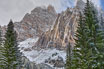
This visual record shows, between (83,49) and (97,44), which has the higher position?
(97,44)

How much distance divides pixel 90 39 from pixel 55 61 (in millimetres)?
143319

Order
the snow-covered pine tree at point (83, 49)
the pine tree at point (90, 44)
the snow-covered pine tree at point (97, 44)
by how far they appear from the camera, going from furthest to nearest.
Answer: the snow-covered pine tree at point (97, 44)
the snow-covered pine tree at point (83, 49)
the pine tree at point (90, 44)

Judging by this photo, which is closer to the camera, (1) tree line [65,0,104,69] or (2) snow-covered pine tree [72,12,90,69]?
(1) tree line [65,0,104,69]

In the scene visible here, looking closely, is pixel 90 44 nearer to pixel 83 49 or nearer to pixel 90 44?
pixel 90 44

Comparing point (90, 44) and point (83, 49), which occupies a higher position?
point (90, 44)

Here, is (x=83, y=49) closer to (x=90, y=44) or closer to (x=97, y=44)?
(x=90, y=44)

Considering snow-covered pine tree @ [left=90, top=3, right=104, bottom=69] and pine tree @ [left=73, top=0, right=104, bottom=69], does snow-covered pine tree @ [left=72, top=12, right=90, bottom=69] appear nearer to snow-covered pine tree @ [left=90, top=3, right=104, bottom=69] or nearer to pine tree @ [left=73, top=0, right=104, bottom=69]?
pine tree @ [left=73, top=0, right=104, bottom=69]

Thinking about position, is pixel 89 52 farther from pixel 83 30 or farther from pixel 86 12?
pixel 86 12

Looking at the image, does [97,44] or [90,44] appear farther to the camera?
[97,44]

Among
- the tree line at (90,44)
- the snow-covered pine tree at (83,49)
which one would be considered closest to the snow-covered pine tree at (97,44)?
the tree line at (90,44)

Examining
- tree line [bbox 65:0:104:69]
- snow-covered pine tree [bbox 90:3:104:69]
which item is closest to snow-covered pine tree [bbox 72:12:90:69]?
tree line [bbox 65:0:104:69]

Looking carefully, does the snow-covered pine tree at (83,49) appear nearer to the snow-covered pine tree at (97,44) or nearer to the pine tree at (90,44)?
the pine tree at (90,44)

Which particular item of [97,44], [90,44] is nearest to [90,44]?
[90,44]

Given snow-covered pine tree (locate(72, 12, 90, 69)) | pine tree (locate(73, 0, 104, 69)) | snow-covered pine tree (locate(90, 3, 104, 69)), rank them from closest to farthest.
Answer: pine tree (locate(73, 0, 104, 69))
snow-covered pine tree (locate(72, 12, 90, 69))
snow-covered pine tree (locate(90, 3, 104, 69))
